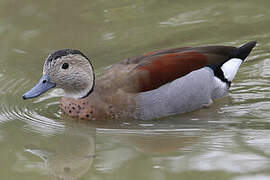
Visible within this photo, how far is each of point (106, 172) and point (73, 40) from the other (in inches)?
171

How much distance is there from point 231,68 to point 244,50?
38 cm

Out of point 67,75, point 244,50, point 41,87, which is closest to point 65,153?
point 41,87

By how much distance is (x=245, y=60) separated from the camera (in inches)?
360

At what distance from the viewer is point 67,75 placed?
765 centimetres

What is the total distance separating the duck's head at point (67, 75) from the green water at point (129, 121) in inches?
15.1

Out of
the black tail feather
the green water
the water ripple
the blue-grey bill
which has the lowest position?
the water ripple

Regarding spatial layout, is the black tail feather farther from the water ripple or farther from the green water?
the water ripple

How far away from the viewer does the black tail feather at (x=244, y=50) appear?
8.53m

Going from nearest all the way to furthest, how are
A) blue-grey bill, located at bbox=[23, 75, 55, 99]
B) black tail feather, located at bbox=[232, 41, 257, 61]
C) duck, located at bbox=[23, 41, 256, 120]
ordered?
blue-grey bill, located at bbox=[23, 75, 55, 99] → duck, located at bbox=[23, 41, 256, 120] → black tail feather, located at bbox=[232, 41, 257, 61]

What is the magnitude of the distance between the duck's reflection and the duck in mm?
372

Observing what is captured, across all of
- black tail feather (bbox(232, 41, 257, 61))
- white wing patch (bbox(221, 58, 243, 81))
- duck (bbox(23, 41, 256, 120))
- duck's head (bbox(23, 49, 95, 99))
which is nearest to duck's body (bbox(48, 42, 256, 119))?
duck (bbox(23, 41, 256, 120))

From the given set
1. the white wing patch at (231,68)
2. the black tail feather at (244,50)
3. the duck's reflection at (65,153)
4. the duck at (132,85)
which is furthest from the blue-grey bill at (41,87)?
the black tail feather at (244,50)

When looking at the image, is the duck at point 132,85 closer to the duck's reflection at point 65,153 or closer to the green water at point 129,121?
the green water at point 129,121

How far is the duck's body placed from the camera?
7.61m
